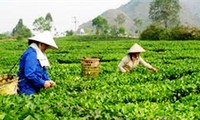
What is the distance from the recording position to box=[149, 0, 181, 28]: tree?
94.0 meters

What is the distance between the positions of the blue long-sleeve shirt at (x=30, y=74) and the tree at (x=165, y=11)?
86744 mm

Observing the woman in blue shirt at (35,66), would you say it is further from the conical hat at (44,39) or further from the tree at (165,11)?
the tree at (165,11)

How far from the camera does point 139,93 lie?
27.2 ft

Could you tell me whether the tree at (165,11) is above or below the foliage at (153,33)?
above

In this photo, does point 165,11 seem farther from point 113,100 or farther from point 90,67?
point 113,100

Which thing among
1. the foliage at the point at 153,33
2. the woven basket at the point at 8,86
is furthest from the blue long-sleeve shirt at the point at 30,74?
the foliage at the point at 153,33

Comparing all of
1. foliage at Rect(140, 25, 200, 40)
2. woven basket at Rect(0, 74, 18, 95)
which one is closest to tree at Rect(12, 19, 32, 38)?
foliage at Rect(140, 25, 200, 40)

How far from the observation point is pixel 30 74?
300 inches

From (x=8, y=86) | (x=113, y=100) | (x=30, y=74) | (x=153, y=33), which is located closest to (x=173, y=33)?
(x=153, y=33)

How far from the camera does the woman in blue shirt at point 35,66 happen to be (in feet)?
25.2

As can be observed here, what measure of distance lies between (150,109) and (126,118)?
2.41 feet

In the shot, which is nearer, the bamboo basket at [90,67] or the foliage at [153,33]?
the bamboo basket at [90,67]

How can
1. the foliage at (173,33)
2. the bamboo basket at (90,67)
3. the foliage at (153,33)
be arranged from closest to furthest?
the bamboo basket at (90,67) < the foliage at (173,33) < the foliage at (153,33)

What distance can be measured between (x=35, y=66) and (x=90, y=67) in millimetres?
3020
